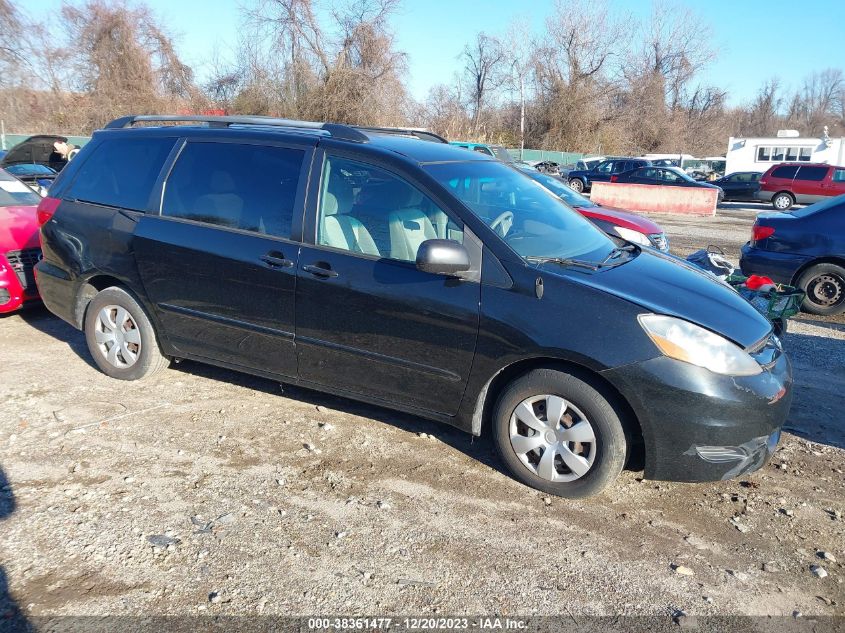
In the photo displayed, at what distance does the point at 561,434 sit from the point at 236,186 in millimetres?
2592

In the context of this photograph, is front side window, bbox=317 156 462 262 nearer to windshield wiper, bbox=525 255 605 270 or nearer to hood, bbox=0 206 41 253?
windshield wiper, bbox=525 255 605 270

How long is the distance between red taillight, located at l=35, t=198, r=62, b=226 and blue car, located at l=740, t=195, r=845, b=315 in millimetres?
7453

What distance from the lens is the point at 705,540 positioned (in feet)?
10.9

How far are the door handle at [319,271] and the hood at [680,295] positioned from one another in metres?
1.24

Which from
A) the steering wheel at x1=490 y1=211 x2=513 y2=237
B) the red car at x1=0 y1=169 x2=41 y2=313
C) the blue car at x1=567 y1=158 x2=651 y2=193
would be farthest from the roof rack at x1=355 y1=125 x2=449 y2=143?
the blue car at x1=567 y1=158 x2=651 y2=193

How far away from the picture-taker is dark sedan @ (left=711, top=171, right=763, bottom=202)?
95.6ft

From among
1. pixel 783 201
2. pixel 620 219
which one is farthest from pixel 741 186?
pixel 620 219

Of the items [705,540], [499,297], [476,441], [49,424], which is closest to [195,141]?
[49,424]

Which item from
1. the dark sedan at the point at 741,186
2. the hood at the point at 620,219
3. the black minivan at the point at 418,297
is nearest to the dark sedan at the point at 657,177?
the dark sedan at the point at 741,186

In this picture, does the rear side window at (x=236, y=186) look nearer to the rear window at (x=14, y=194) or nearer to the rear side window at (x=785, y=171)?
the rear window at (x=14, y=194)

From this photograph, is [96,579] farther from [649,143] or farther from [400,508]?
[649,143]

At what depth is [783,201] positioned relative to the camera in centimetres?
2597

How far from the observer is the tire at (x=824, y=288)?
7766 mm

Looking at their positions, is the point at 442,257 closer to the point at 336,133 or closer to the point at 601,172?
the point at 336,133
